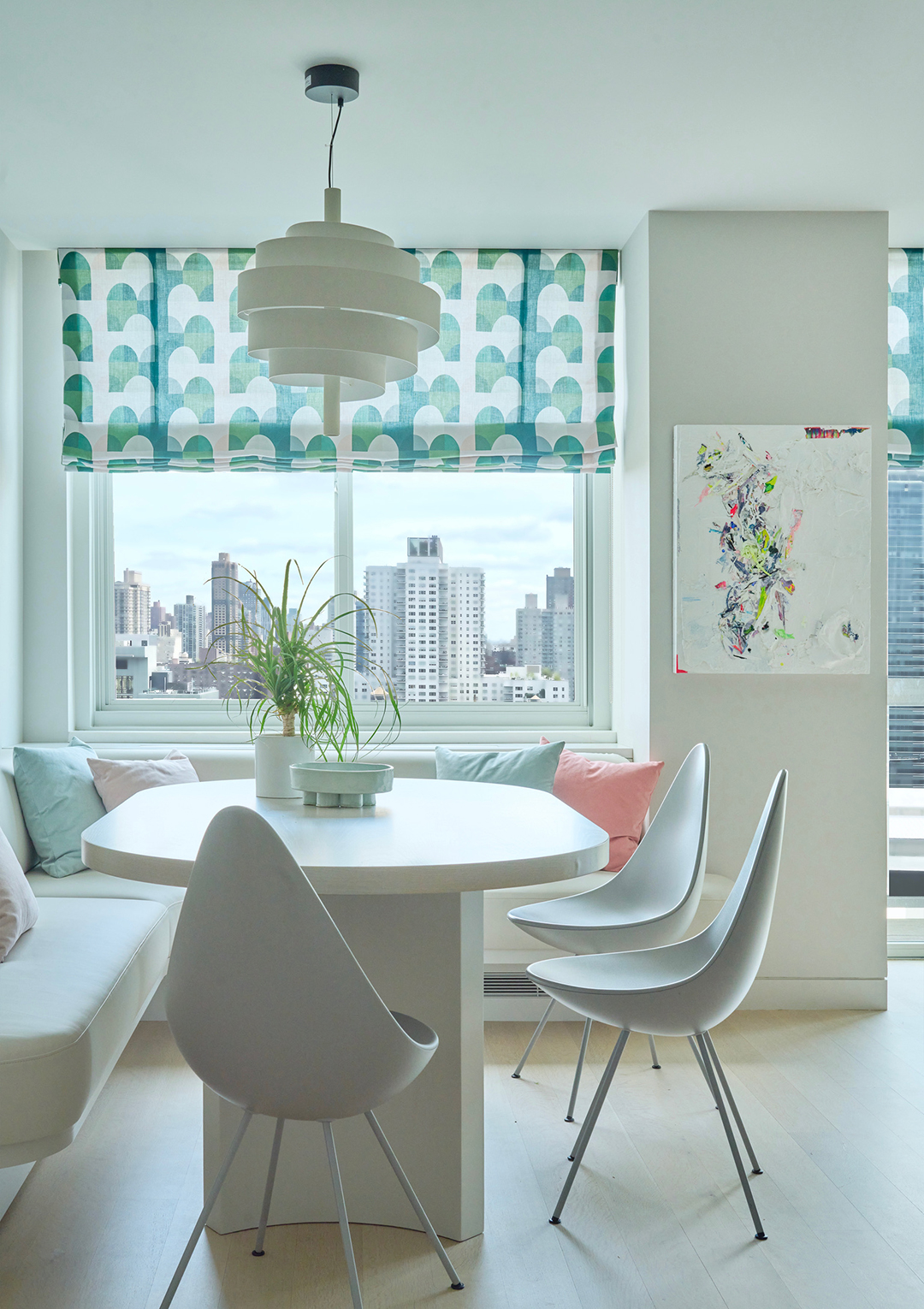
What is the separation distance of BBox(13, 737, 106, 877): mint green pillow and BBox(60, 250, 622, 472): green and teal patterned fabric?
1.23 m

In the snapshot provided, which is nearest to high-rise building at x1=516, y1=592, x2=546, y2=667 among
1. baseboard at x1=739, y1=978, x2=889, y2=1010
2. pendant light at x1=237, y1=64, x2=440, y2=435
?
baseboard at x1=739, y1=978, x2=889, y2=1010

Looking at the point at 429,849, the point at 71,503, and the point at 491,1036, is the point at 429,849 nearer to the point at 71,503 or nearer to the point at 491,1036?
the point at 491,1036

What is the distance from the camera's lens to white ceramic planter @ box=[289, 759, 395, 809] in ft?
7.29

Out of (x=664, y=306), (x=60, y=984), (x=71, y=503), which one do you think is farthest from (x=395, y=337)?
(x=71, y=503)

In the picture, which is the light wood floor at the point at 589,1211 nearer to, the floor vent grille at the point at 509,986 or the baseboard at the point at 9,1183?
the baseboard at the point at 9,1183

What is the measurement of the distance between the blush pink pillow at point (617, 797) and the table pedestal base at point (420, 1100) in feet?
4.77

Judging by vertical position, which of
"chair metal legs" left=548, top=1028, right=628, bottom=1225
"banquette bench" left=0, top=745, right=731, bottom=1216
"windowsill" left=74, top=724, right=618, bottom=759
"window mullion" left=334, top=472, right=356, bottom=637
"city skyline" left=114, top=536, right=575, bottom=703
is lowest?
"chair metal legs" left=548, top=1028, right=628, bottom=1225

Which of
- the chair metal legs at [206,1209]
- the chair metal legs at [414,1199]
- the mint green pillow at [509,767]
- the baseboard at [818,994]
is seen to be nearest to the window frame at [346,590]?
the mint green pillow at [509,767]

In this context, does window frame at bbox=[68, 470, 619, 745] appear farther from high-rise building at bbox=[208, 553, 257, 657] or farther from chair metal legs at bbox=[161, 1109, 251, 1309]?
chair metal legs at bbox=[161, 1109, 251, 1309]

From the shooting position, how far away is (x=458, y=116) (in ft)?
9.68

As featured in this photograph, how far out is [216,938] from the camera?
1.56 meters

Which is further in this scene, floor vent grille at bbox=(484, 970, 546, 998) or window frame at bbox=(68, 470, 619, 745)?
window frame at bbox=(68, 470, 619, 745)

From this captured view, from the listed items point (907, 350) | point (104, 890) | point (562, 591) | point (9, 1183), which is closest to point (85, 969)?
point (9, 1183)

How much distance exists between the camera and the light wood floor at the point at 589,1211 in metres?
1.90
